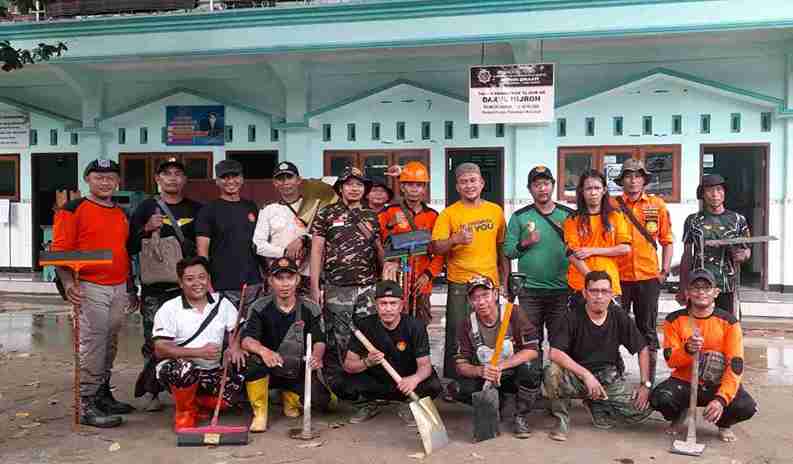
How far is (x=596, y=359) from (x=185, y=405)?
2.56m

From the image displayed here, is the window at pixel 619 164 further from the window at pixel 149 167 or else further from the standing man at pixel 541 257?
the window at pixel 149 167

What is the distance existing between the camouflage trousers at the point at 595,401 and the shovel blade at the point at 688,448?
35 centimetres

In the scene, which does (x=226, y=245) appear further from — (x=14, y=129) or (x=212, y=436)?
(x=14, y=129)

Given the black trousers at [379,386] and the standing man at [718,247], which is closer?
the black trousers at [379,386]

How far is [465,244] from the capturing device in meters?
5.22

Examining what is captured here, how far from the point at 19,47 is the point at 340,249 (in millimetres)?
7677

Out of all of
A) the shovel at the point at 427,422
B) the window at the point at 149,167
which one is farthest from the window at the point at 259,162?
the shovel at the point at 427,422

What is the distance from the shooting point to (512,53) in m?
10.0

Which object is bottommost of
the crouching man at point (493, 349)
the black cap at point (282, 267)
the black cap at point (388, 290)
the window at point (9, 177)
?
the crouching man at point (493, 349)

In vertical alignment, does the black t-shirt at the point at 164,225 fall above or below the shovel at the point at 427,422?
above

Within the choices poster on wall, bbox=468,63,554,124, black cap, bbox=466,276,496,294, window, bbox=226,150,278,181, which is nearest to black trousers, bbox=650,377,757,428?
black cap, bbox=466,276,496,294

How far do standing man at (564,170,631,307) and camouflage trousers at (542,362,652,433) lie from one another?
54 centimetres

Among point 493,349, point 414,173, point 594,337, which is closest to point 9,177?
point 414,173

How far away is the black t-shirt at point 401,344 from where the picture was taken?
4.90 meters
